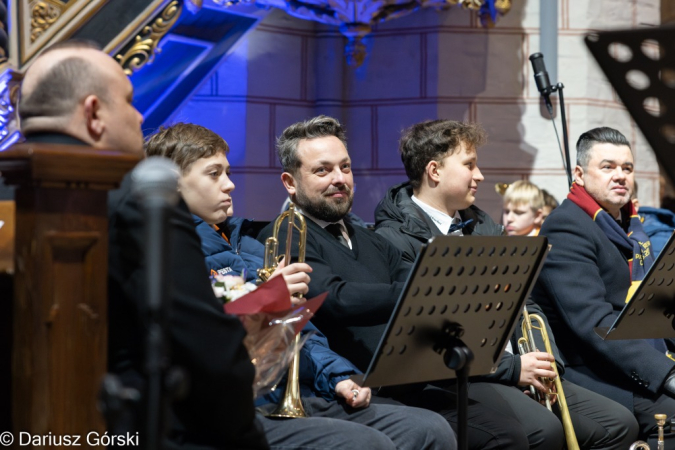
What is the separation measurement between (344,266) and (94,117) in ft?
6.16

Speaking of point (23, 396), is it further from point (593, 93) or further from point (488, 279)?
point (593, 93)

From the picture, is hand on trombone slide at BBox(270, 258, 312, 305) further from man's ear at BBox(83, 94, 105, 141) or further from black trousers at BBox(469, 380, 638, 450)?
black trousers at BBox(469, 380, 638, 450)

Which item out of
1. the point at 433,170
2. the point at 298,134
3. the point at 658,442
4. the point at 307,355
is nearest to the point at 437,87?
the point at 433,170

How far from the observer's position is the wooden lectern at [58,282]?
196 cm

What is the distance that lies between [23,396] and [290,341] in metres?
0.93

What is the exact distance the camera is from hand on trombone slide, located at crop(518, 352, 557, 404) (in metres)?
4.09

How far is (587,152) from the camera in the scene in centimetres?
510

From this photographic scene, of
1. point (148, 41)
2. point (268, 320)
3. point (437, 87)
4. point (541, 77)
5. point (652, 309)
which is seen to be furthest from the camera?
point (437, 87)

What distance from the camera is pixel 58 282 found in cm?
198

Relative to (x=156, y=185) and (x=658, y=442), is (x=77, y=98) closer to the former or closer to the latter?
(x=156, y=185)

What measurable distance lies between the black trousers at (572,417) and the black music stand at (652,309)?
19.0 inches

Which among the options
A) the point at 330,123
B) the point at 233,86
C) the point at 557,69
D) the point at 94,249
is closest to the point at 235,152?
the point at 233,86

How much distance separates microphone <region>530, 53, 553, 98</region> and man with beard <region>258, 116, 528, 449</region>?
210 centimetres

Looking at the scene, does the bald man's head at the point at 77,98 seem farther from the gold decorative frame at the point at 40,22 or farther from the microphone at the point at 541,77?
the microphone at the point at 541,77
